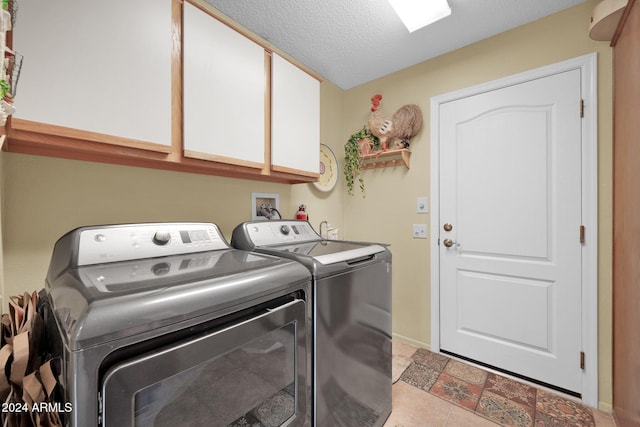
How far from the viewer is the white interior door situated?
5.50ft

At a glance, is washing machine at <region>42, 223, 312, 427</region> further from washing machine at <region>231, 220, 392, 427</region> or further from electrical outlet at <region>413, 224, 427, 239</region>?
electrical outlet at <region>413, 224, 427, 239</region>

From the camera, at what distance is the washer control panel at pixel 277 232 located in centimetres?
143

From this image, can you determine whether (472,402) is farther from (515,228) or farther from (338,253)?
(338,253)

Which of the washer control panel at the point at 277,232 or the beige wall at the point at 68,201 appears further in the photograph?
the washer control panel at the point at 277,232

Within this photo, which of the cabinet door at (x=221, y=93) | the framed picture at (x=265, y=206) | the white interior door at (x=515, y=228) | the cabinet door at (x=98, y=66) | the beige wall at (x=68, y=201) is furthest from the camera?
the framed picture at (x=265, y=206)

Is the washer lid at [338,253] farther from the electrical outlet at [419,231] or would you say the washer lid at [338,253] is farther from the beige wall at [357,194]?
the electrical outlet at [419,231]

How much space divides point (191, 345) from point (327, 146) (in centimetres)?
214

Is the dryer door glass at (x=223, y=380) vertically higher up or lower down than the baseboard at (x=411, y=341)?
higher up

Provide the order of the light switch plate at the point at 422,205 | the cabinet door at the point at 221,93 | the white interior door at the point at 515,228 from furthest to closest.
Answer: the light switch plate at the point at 422,205, the white interior door at the point at 515,228, the cabinet door at the point at 221,93

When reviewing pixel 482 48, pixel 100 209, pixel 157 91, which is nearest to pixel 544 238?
pixel 482 48

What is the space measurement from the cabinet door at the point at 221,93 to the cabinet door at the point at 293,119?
10 cm

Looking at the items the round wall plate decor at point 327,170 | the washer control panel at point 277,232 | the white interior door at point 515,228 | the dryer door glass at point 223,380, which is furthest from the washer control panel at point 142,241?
the white interior door at point 515,228

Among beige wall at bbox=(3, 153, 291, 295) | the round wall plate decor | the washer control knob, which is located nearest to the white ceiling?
the round wall plate decor

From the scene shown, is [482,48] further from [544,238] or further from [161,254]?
[161,254]
